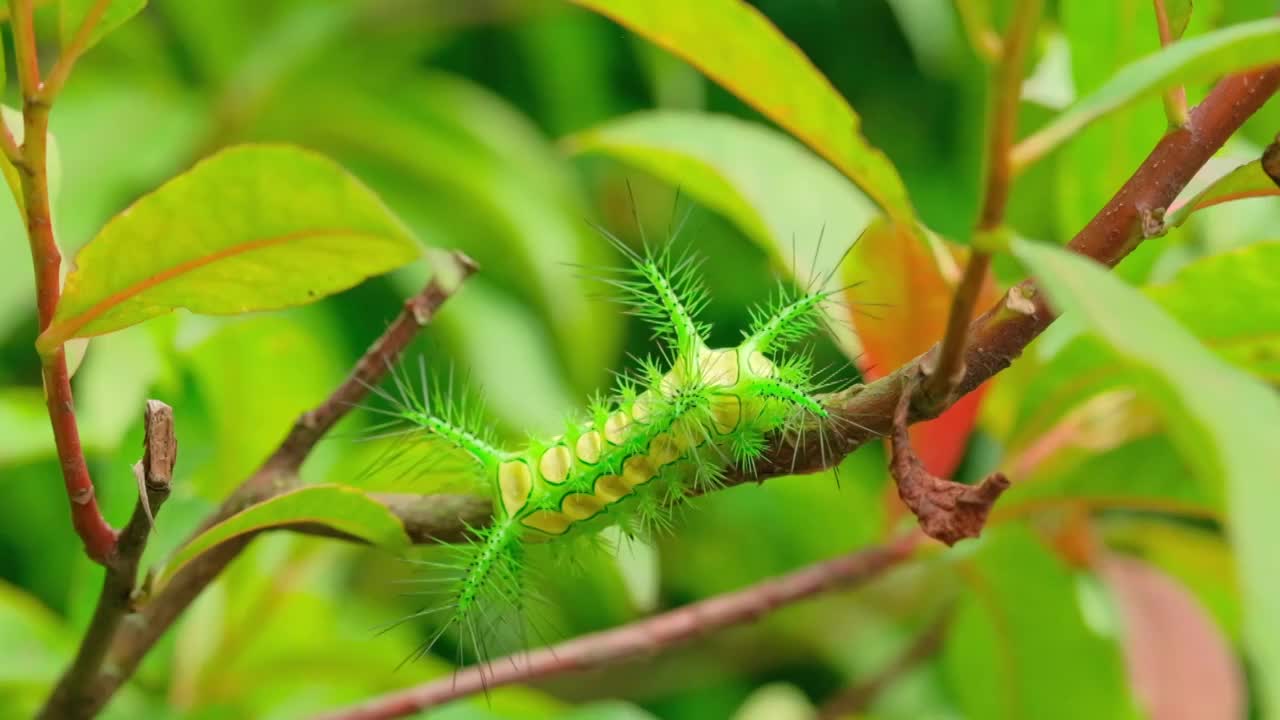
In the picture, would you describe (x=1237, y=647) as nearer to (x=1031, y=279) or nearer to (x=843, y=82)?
(x=1031, y=279)

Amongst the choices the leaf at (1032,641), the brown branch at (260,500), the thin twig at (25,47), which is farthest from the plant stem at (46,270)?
the leaf at (1032,641)

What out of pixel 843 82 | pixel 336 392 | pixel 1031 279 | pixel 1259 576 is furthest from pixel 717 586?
pixel 1259 576

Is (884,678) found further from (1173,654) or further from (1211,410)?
(1211,410)

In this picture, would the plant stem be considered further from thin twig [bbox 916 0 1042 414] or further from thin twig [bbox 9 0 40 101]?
thin twig [bbox 916 0 1042 414]

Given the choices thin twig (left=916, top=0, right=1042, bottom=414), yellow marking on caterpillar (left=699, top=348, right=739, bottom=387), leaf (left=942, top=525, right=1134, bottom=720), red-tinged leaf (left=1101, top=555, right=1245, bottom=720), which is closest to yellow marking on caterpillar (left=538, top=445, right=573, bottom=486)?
yellow marking on caterpillar (left=699, top=348, right=739, bottom=387)

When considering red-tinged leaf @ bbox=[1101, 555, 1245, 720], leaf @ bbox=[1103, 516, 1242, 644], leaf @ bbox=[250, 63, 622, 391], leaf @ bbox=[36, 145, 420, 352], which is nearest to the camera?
leaf @ bbox=[36, 145, 420, 352]

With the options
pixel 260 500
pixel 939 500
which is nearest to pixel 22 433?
pixel 260 500
